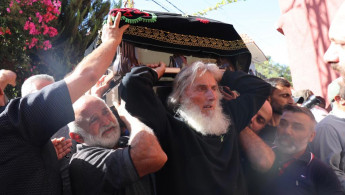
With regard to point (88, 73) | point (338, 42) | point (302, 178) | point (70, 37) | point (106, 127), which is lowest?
point (70, 37)

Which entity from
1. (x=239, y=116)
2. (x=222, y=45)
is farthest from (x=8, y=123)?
(x=222, y=45)

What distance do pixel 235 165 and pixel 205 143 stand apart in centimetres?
27

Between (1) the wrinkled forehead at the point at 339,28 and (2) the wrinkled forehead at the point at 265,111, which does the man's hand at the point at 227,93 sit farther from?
(1) the wrinkled forehead at the point at 339,28

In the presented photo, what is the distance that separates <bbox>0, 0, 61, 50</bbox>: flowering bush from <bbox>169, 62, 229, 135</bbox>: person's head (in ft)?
14.1

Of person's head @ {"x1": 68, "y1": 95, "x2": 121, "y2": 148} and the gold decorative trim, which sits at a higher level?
the gold decorative trim

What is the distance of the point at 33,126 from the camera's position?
1553 mm

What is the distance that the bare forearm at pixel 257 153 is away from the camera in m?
2.28

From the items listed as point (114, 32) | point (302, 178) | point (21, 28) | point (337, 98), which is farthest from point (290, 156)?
point (21, 28)

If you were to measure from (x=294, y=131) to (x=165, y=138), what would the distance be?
1155mm

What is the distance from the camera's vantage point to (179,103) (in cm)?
246

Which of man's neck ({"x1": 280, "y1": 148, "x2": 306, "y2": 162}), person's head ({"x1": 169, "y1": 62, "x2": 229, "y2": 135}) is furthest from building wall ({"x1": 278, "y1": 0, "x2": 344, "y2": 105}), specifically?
person's head ({"x1": 169, "y1": 62, "x2": 229, "y2": 135})

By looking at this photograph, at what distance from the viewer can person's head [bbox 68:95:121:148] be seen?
223 centimetres

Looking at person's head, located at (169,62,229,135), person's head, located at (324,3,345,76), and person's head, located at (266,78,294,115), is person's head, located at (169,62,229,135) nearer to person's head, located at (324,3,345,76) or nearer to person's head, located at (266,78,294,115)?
person's head, located at (266,78,294,115)

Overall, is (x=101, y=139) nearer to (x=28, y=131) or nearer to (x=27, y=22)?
(x=28, y=131)
